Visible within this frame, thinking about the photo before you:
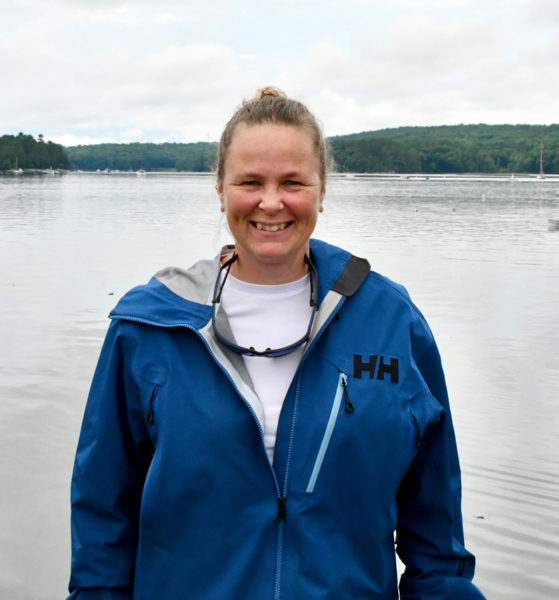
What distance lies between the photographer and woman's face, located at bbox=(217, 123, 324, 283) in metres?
2.22

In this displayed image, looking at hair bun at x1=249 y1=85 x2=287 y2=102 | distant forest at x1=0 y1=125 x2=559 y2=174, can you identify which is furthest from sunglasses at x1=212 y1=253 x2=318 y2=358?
distant forest at x1=0 y1=125 x2=559 y2=174

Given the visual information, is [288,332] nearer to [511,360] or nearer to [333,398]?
[333,398]

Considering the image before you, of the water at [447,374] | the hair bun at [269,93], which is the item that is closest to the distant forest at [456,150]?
the water at [447,374]

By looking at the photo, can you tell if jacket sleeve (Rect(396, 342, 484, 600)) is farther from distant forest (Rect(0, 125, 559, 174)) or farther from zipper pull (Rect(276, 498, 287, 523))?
distant forest (Rect(0, 125, 559, 174))

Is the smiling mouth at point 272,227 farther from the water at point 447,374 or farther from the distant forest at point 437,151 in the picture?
the distant forest at point 437,151

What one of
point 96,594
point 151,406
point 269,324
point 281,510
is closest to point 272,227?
point 269,324

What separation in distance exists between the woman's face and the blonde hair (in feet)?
0.08

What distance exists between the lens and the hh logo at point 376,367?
2125mm

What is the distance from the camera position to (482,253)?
790 inches

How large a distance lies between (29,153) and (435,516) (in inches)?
7175

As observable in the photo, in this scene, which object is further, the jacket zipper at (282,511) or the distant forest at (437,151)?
the distant forest at (437,151)

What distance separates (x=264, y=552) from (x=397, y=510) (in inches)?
→ 20.2

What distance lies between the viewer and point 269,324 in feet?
7.57

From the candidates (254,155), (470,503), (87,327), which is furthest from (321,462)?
(87,327)
